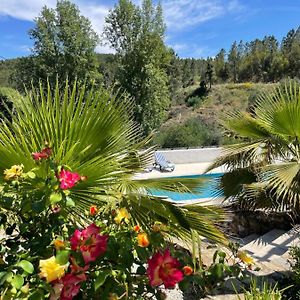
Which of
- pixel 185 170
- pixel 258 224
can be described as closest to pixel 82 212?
pixel 258 224

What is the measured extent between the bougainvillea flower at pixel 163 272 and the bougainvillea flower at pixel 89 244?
0.17 m

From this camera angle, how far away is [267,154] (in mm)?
3264

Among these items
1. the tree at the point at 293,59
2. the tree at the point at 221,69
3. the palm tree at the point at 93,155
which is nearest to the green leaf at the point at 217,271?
the palm tree at the point at 93,155

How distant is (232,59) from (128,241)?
4349 cm

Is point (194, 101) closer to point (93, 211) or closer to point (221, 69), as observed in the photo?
point (221, 69)

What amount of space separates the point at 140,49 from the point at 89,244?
1615cm

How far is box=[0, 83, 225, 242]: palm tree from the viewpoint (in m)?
1.48

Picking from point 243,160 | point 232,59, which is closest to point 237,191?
point 243,160

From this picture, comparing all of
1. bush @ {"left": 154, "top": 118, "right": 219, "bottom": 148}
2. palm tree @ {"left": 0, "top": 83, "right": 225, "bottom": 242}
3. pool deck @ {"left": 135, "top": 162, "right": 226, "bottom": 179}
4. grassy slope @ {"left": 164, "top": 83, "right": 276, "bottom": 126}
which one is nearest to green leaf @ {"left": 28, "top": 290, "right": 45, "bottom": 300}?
palm tree @ {"left": 0, "top": 83, "right": 225, "bottom": 242}

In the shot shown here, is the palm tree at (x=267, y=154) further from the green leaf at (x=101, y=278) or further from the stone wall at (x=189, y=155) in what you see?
the stone wall at (x=189, y=155)

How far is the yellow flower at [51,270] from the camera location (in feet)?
3.27

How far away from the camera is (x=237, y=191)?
3.41m

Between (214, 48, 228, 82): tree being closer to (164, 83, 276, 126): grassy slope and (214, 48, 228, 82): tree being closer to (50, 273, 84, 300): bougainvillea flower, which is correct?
(164, 83, 276, 126): grassy slope

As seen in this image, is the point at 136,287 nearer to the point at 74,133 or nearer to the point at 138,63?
the point at 74,133
